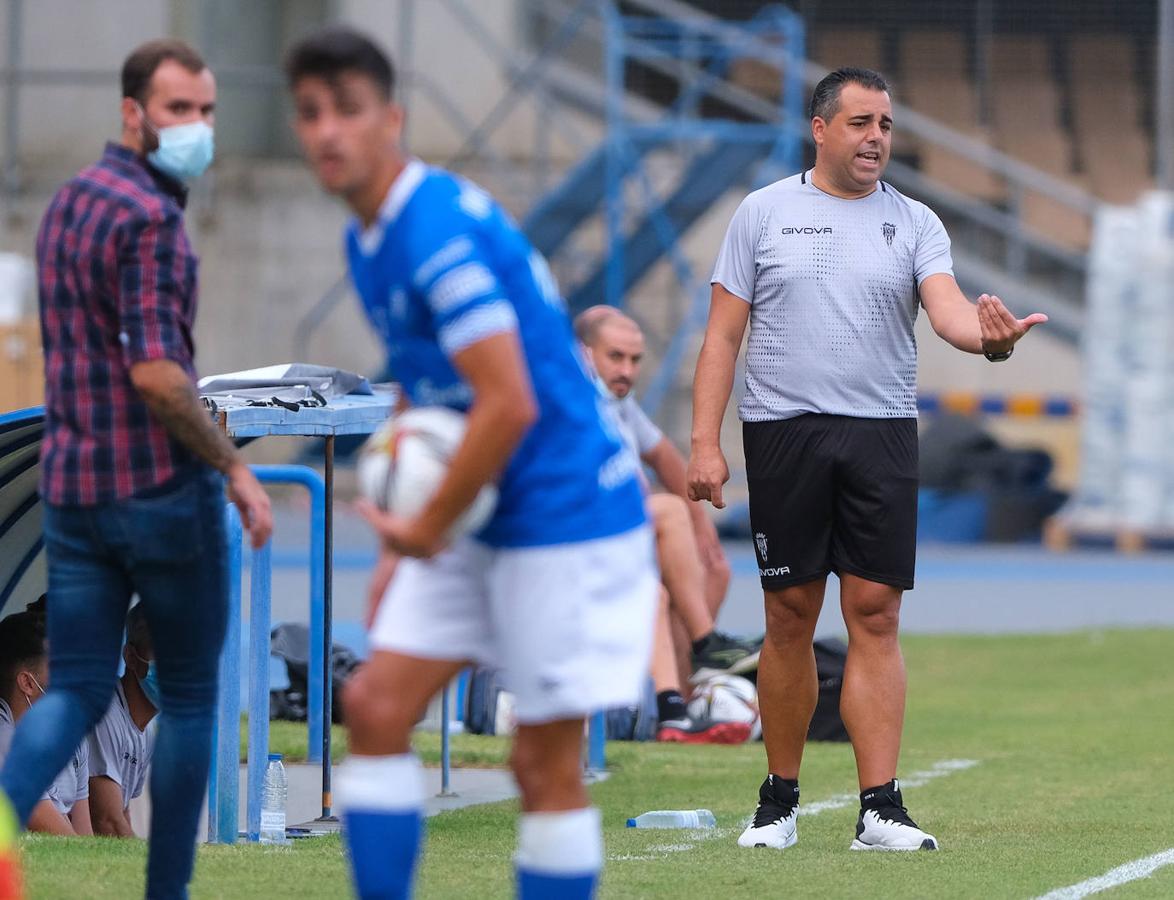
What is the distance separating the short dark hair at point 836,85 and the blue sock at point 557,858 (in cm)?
294

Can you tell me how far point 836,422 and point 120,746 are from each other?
9.18 ft

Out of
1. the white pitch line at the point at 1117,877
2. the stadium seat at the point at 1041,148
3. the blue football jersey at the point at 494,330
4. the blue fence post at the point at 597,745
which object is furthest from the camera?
the stadium seat at the point at 1041,148

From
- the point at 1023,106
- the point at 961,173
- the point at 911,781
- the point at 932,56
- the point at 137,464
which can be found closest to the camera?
the point at 137,464

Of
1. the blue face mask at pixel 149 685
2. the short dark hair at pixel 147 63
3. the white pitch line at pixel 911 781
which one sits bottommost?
the white pitch line at pixel 911 781

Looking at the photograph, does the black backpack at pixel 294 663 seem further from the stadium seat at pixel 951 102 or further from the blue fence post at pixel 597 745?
the stadium seat at pixel 951 102

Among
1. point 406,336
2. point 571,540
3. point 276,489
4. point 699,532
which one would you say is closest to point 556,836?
point 571,540

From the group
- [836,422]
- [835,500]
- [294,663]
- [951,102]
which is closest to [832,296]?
[836,422]

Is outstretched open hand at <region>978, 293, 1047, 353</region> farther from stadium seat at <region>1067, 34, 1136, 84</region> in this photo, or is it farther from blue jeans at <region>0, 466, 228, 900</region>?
stadium seat at <region>1067, 34, 1136, 84</region>

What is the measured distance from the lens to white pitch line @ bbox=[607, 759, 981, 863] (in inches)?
231

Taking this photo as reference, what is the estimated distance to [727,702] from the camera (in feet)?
31.4

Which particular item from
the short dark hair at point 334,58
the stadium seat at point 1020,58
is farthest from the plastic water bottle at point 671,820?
the stadium seat at point 1020,58

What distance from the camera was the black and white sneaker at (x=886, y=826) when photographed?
5.84 m

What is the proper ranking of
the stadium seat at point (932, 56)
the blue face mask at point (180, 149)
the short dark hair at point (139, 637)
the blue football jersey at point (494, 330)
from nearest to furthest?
the blue football jersey at point (494, 330) < the blue face mask at point (180, 149) < the short dark hair at point (139, 637) < the stadium seat at point (932, 56)

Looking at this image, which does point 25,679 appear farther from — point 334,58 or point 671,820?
point 334,58
